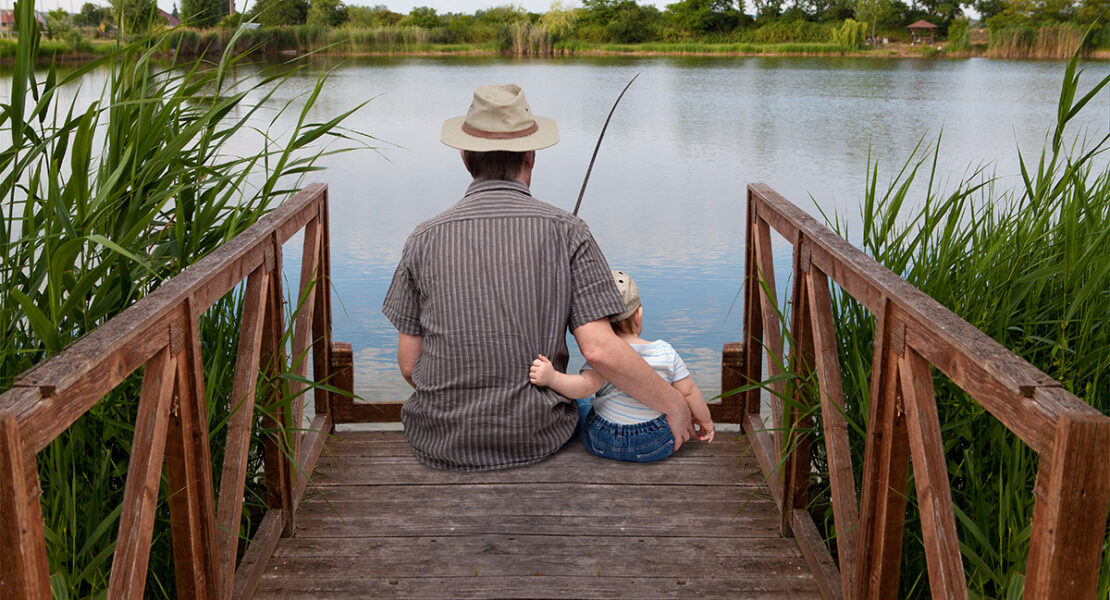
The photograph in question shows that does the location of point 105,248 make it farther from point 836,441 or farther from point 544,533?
point 836,441

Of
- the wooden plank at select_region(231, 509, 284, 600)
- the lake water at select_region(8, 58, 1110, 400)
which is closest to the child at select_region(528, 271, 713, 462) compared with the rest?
the wooden plank at select_region(231, 509, 284, 600)

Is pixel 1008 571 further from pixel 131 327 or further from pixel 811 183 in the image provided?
pixel 811 183

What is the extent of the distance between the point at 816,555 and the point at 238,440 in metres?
1.27

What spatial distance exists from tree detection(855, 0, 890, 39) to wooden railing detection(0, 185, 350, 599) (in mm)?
35024

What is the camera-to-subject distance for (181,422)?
172 centimetres

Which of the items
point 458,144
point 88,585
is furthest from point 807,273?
point 88,585

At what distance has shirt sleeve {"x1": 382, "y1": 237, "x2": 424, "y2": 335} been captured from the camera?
255 cm

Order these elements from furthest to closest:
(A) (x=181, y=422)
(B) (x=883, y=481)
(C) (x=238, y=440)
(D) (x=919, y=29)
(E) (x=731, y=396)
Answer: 1. (D) (x=919, y=29)
2. (E) (x=731, y=396)
3. (C) (x=238, y=440)
4. (B) (x=883, y=481)
5. (A) (x=181, y=422)

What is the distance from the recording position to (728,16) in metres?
34.6

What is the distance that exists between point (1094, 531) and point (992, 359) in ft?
0.86

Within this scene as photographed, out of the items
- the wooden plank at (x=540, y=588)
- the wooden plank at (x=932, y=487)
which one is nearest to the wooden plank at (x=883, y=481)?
the wooden plank at (x=932, y=487)

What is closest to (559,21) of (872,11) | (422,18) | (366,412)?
(422,18)

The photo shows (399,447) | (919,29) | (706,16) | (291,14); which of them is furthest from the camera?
(919,29)

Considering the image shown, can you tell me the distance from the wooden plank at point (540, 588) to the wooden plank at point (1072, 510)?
1013 millimetres
